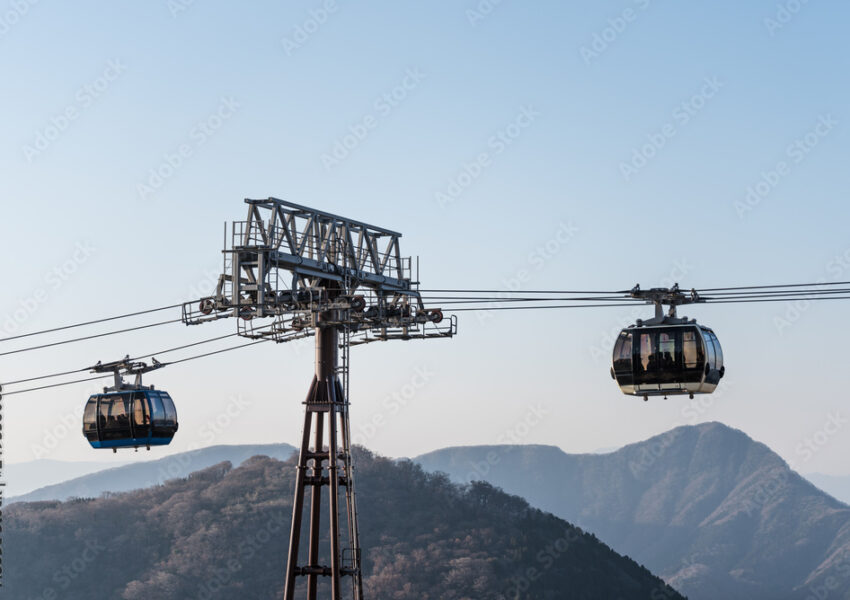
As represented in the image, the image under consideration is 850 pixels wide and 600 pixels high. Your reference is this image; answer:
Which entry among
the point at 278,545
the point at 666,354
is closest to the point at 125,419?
the point at 666,354

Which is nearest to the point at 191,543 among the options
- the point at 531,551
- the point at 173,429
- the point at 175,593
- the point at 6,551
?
the point at 175,593

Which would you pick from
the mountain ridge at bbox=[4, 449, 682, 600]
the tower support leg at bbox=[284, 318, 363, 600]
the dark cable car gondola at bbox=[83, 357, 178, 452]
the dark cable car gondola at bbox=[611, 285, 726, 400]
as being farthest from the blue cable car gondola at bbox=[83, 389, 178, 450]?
the mountain ridge at bbox=[4, 449, 682, 600]

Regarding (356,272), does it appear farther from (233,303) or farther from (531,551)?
(531,551)

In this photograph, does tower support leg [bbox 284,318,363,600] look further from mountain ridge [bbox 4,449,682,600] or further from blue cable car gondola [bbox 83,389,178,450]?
mountain ridge [bbox 4,449,682,600]

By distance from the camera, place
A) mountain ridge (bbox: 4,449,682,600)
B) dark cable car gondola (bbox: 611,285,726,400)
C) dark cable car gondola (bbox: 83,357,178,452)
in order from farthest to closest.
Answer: mountain ridge (bbox: 4,449,682,600) < dark cable car gondola (bbox: 83,357,178,452) < dark cable car gondola (bbox: 611,285,726,400)

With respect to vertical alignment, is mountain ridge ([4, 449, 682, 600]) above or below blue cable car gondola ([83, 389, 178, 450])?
below

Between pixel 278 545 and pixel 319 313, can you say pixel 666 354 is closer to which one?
pixel 319 313
